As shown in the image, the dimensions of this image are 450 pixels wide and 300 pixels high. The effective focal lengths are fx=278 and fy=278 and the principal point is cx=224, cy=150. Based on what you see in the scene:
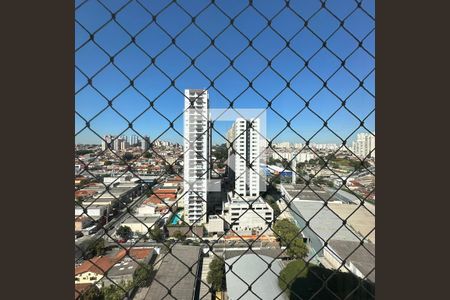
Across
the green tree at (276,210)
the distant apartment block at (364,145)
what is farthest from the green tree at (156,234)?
the distant apartment block at (364,145)

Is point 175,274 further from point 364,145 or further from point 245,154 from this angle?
point 364,145

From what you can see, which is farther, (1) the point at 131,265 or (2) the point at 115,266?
(1) the point at 131,265

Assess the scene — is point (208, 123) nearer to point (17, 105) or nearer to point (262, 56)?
point (262, 56)

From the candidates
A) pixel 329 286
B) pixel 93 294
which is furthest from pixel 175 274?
pixel 329 286

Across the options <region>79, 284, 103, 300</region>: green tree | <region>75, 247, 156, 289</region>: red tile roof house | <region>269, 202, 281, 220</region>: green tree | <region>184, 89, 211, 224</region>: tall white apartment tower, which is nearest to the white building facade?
<region>269, 202, 281, 220</region>: green tree

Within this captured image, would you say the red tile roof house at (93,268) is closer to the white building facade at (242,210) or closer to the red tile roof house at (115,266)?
the red tile roof house at (115,266)

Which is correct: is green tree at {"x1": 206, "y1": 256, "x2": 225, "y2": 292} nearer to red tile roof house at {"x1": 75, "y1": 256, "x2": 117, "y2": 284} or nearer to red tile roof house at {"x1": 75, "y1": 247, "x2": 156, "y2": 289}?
red tile roof house at {"x1": 75, "y1": 247, "x2": 156, "y2": 289}
